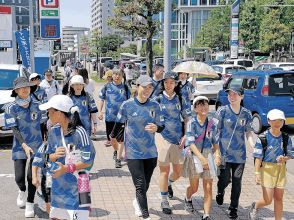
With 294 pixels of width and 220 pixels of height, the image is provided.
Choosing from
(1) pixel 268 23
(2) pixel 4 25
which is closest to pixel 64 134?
(2) pixel 4 25

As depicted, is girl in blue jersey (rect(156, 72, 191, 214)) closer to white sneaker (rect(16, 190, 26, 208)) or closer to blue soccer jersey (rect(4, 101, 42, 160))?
blue soccer jersey (rect(4, 101, 42, 160))

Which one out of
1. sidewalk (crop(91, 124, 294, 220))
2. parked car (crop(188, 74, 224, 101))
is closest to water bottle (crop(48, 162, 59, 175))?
sidewalk (crop(91, 124, 294, 220))

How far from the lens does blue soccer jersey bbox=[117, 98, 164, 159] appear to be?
5363 millimetres

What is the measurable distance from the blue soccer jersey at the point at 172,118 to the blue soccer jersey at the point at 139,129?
0.68m

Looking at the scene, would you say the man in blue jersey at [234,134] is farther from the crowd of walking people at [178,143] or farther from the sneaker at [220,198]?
the sneaker at [220,198]

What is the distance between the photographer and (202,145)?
18.1 ft

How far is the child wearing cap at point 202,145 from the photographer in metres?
5.37

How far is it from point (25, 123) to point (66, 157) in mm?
2270

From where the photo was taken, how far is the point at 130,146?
540 cm

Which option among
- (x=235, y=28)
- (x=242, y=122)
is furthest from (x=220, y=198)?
(x=235, y=28)

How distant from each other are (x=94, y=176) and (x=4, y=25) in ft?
71.3

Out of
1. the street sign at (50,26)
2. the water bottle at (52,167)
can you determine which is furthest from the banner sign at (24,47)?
the water bottle at (52,167)

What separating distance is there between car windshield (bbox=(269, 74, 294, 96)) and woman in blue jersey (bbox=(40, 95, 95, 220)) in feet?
28.0

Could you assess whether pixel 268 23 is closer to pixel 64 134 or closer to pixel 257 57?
pixel 257 57
